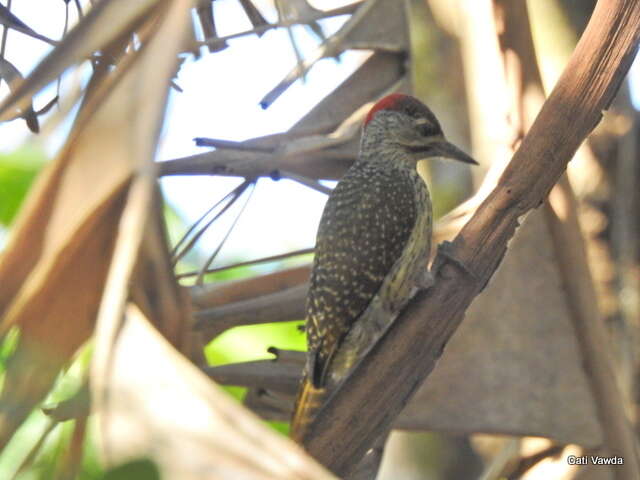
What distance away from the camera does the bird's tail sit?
3.00m

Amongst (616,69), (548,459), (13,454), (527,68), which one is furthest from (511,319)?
(13,454)

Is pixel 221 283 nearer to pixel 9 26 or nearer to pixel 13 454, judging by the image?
pixel 9 26

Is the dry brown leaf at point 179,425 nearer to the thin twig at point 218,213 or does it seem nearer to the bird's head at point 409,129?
the thin twig at point 218,213

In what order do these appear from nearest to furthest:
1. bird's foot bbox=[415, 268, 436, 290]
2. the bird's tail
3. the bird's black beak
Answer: bird's foot bbox=[415, 268, 436, 290], the bird's tail, the bird's black beak

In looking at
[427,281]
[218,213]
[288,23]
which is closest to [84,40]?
[288,23]

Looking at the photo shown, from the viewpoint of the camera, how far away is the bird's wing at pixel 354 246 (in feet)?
12.2

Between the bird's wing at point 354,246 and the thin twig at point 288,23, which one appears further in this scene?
the bird's wing at point 354,246

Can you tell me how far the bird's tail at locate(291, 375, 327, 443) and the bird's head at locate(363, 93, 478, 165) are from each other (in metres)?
0.94

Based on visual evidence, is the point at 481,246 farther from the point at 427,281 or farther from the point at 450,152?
the point at 450,152

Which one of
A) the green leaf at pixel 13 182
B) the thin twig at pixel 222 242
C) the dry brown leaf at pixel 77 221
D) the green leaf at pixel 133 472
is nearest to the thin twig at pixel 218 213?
the thin twig at pixel 222 242

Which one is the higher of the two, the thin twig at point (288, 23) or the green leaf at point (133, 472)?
the thin twig at point (288, 23)

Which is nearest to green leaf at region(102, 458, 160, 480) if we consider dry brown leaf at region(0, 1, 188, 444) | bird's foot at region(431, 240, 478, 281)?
dry brown leaf at region(0, 1, 188, 444)

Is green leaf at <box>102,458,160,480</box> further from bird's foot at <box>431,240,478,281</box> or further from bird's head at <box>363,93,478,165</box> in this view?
bird's head at <box>363,93,478,165</box>

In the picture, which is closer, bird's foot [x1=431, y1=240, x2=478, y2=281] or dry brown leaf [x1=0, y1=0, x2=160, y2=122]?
dry brown leaf [x1=0, y1=0, x2=160, y2=122]
